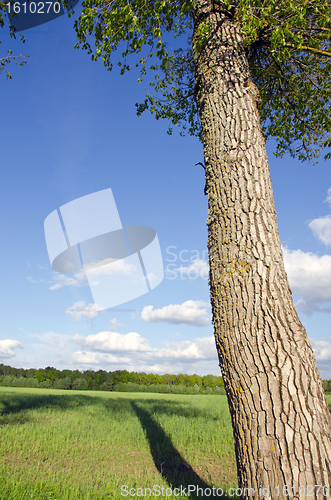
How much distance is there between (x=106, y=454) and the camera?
6293 mm

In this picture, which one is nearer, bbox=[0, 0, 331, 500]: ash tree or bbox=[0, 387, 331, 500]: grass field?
bbox=[0, 0, 331, 500]: ash tree

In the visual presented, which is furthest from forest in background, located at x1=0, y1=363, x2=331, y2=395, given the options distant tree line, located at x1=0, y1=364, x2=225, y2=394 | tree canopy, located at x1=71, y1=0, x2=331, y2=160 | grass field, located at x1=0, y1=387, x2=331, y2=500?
tree canopy, located at x1=71, y1=0, x2=331, y2=160

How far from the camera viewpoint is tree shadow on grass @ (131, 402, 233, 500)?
4922 millimetres

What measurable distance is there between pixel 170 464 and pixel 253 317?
18.1 feet

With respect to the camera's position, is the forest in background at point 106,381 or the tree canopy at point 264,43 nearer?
the tree canopy at point 264,43

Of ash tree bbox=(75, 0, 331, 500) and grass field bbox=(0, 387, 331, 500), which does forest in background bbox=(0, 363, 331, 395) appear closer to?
grass field bbox=(0, 387, 331, 500)

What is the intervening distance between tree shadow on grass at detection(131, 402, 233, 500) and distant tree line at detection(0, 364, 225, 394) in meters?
29.5

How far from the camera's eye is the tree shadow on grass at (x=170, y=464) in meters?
4.92

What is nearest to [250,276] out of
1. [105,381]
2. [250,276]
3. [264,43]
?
[250,276]

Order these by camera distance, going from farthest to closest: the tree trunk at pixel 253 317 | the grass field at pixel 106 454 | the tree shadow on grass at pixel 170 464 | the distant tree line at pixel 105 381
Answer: the distant tree line at pixel 105 381 < the tree shadow on grass at pixel 170 464 < the grass field at pixel 106 454 < the tree trunk at pixel 253 317

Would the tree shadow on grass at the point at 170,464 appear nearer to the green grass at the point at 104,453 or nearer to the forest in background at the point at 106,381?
the green grass at the point at 104,453

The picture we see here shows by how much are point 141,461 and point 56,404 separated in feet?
22.6

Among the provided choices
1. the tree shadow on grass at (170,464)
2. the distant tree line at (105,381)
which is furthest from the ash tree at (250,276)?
the distant tree line at (105,381)

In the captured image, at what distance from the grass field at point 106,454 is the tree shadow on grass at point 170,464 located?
2 cm
